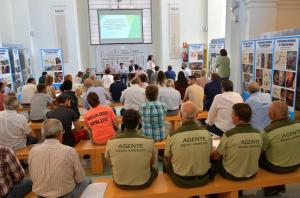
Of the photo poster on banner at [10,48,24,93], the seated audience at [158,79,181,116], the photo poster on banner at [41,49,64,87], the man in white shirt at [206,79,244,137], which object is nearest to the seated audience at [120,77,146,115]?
the seated audience at [158,79,181,116]

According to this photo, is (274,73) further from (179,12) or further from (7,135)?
(179,12)

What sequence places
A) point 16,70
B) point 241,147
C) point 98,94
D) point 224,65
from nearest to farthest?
point 241,147 → point 98,94 → point 224,65 → point 16,70

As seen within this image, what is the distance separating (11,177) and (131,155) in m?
1.17

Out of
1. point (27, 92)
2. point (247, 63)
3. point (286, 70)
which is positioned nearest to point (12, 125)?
point (27, 92)

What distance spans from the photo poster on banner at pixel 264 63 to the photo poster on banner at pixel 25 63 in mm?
8193

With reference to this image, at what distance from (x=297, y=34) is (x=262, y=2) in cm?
222

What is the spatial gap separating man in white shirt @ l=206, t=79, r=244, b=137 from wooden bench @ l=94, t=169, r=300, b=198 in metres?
1.28

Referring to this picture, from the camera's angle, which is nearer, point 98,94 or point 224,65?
point 98,94

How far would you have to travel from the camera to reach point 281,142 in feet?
9.00

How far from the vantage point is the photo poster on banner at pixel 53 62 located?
1185 cm

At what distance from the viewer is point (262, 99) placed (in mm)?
4031

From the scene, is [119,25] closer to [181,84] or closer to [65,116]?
[181,84]

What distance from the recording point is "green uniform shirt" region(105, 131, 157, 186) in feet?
8.30

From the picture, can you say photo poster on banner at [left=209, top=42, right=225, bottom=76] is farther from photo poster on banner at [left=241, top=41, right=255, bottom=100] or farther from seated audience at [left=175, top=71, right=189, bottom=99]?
seated audience at [left=175, top=71, right=189, bottom=99]
